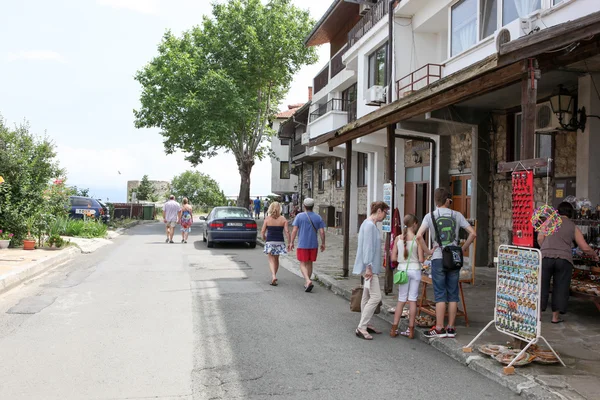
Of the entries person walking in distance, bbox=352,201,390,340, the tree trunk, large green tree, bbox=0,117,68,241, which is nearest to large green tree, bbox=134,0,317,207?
the tree trunk

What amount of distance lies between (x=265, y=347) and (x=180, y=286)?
15.1 ft

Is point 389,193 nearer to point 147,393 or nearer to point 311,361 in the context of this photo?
A: point 311,361

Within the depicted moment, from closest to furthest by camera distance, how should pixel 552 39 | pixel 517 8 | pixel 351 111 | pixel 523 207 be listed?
pixel 552 39, pixel 523 207, pixel 517 8, pixel 351 111

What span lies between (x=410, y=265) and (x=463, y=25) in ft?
31.4

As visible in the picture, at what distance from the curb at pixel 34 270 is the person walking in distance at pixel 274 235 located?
470 centimetres

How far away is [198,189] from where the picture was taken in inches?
2586

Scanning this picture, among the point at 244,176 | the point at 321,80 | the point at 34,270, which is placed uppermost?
the point at 321,80

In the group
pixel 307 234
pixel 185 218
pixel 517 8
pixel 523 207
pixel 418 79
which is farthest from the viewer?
pixel 185 218

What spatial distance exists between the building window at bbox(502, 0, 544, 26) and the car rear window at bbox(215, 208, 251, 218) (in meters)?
10.9

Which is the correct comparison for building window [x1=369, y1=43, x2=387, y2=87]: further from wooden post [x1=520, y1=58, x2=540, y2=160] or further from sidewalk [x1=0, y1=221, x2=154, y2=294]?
wooden post [x1=520, y1=58, x2=540, y2=160]

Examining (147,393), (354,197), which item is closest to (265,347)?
(147,393)

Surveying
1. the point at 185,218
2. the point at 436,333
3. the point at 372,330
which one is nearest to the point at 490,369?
the point at 436,333

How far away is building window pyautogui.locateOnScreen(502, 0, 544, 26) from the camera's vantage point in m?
11.0

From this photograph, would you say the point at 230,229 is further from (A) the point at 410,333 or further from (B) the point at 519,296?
(B) the point at 519,296
